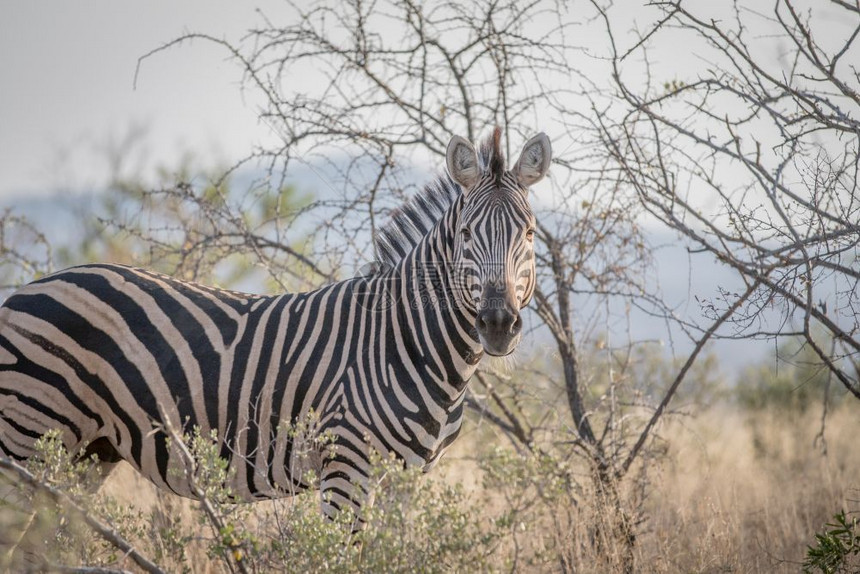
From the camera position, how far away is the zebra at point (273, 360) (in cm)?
430

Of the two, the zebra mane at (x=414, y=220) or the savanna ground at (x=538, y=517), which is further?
the zebra mane at (x=414, y=220)

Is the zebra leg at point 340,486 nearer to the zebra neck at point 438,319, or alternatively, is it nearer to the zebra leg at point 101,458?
the zebra neck at point 438,319

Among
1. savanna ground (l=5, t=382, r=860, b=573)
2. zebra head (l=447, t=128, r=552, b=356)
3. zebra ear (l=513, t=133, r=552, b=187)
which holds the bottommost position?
savanna ground (l=5, t=382, r=860, b=573)

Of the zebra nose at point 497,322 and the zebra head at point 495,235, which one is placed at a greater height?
the zebra head at point 495,235

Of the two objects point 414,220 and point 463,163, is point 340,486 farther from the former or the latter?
point 463,163

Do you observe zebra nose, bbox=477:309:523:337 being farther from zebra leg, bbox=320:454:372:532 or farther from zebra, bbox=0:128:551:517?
zebra leg, bbox=320:454:372:532

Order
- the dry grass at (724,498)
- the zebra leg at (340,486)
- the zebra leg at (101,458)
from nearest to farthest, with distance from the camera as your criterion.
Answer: the zebra leg at (340,486) < the zebra leg at (101,458) < the dry grass at (724,498)

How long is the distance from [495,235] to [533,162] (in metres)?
0.76

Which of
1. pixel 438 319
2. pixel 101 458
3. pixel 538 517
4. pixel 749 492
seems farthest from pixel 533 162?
pixel 749 492

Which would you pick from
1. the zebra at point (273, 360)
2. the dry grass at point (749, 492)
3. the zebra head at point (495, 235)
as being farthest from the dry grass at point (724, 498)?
the zebra head at point (495, 235)

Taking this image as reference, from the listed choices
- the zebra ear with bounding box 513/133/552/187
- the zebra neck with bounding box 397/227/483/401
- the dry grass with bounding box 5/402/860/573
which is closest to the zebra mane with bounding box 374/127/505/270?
the zebra neck with bounding box 397/227/483/401

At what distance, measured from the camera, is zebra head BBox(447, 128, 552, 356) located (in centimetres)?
388

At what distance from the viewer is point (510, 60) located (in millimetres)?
6105

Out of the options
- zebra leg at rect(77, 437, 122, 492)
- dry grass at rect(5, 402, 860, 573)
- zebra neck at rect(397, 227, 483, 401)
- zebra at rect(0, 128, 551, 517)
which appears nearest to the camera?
zebra at rect(0, 128, 551, 517)
